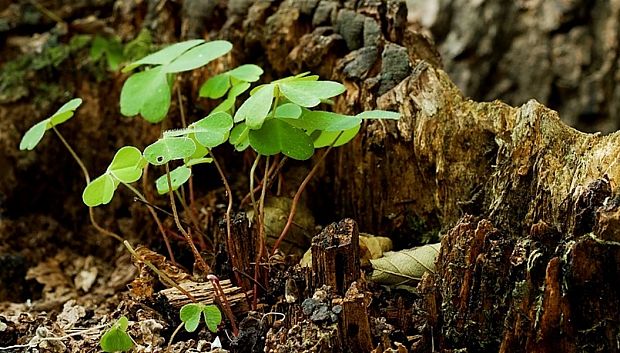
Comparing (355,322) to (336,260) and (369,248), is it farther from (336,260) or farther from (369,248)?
(369,248)

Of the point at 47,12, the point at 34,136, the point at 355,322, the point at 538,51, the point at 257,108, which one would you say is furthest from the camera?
the point at 538,51

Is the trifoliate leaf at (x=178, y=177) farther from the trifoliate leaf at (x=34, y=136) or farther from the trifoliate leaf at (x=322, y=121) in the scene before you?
the trifoliate leaf at (x=34, y=136)

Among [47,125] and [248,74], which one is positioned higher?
[248,74]

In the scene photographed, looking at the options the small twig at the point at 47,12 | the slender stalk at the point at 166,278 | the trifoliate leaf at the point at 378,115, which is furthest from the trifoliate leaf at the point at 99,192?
the small twig at the point at 47,12

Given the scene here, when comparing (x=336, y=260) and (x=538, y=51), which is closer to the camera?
(x=336, y=260)

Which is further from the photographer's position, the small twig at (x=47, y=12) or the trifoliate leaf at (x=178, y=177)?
the small twig at (x=47, y=12)

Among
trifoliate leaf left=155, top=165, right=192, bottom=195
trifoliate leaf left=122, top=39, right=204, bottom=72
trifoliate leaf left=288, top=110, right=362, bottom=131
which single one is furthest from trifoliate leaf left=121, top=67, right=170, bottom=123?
trifoliate leaf left=288, top=110, right=362, bottom=131

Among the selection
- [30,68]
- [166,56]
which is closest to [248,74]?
[166,56]
